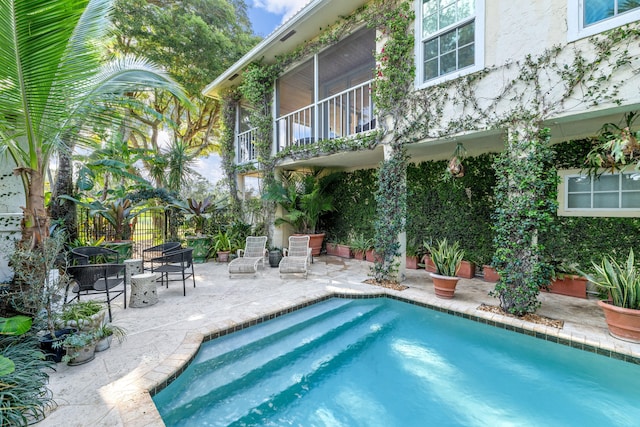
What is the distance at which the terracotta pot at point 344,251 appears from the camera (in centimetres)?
1071

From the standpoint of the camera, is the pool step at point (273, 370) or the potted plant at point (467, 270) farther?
the potted plant at point (467, 270)

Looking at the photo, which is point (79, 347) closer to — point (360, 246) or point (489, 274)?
point (360, 246)

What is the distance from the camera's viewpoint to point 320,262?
9.72 metres

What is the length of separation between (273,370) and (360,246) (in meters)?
6.76

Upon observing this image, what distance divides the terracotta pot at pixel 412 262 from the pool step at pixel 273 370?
146 inches

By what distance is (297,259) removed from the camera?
7.77 meters

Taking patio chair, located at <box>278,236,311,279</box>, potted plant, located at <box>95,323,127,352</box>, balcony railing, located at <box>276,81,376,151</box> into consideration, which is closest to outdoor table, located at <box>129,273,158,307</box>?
potted plant, located at <box>95,323,127,352</box>

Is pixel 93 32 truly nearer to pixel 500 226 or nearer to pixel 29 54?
pixel 29 54

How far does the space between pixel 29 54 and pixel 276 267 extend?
288 inches

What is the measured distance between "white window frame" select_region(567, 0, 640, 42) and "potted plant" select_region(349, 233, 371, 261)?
731 cm

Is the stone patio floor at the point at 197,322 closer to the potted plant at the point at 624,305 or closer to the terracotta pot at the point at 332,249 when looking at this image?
the potted plant at the point at 624,305

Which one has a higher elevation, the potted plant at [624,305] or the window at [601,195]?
the window at [601,195]

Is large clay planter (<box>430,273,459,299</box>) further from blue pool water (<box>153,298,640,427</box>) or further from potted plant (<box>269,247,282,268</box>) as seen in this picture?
potted plant (<box>269,247,282,268</box>)

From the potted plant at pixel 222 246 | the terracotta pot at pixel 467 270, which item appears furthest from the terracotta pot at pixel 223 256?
the terracotta pot at pixel 467 270
